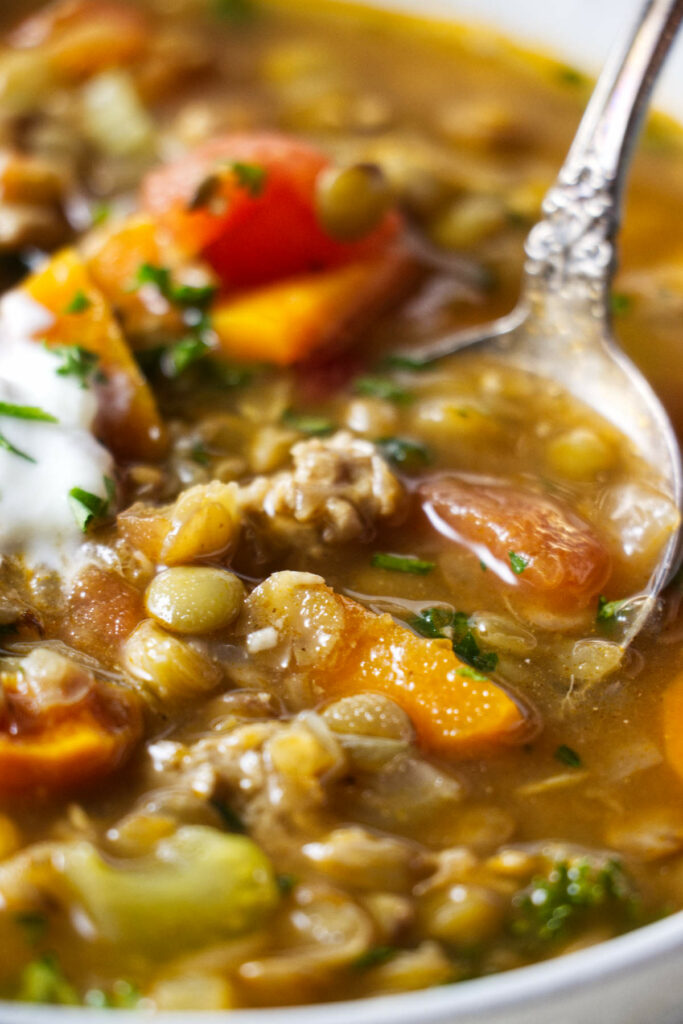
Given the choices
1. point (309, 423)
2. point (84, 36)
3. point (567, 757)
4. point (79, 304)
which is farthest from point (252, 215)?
point (567, 757)

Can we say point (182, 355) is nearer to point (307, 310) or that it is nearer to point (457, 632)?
point (307, 310)

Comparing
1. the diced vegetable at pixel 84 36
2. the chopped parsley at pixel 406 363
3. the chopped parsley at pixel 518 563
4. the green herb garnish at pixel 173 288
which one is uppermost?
the diced vegetable at pixel 84 36

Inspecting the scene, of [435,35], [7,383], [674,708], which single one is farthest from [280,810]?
[435,35]

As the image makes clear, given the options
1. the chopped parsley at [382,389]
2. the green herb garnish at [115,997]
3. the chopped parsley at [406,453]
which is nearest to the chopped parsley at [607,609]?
the chopped parsley at [406,453]

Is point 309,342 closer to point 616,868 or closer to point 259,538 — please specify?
point 259,538

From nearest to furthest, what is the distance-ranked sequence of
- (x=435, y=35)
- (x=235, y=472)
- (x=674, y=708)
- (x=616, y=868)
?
(x=616, y=868) < (x=674, y=708) < (x=235, y=472) < (x=435, y=35)

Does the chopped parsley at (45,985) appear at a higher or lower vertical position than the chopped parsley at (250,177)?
lower

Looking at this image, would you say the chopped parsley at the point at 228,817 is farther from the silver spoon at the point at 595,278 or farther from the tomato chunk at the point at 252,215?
the tomato chunk at the point at 252,215

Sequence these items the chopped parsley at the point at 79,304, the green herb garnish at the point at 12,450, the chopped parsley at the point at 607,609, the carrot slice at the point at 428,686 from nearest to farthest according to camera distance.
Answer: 1. the carrot slice at the point at 428,686
2. the chopped parsley at the point at 607,609
3. the green herb garnish at the point at 12,450
4. the chopped parsley at the point at 79,304
